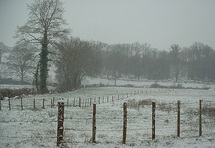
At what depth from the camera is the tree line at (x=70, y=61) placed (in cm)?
4619

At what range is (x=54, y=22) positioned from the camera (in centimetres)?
4666

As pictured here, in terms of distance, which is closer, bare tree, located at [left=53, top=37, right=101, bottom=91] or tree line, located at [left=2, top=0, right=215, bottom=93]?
tree line, located at [left=2, top=0, right=215, bottom=93]

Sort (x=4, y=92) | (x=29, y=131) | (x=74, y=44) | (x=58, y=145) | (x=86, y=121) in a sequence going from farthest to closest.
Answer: (x=74, y=44) < (x=4, y=92) < (x=86, y=121) < (x=29, y=131) < (x=58, y=145)

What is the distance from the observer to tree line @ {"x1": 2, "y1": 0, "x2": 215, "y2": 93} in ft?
152

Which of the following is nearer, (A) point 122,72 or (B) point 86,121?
(B) point 86,121

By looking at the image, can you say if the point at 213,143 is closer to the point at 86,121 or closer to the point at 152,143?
the point at 152,143

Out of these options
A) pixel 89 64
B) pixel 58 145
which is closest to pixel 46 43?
pixel 89 64

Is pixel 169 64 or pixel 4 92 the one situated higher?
pixel 169 64

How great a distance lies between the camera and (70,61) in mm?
58812

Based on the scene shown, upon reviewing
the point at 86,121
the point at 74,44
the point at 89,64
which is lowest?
the point at 86,121

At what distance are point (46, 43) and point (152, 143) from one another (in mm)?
38093

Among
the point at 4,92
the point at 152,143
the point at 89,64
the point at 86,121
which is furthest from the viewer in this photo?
the point at 89,64

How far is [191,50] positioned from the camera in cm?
16088

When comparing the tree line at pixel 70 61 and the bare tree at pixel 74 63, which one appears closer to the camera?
the tree line at pixel 70 61
